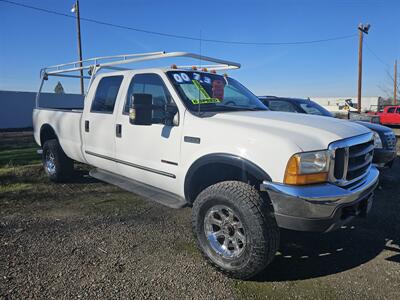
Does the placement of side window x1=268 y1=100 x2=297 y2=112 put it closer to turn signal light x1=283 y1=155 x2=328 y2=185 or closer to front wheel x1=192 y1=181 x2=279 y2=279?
front wheel x1=192 y1=181 x2=279 y2=279

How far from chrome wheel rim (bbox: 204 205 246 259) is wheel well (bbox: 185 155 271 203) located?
407 mm

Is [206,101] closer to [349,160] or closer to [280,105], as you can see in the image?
[349,160]

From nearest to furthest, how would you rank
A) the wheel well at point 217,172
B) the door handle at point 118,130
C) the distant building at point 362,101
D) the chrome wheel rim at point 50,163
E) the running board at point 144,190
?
the wheel well at point 217,172, the running board at point 144,190, the door handle at point 118,130, the chrome wheel rim at point 50,163, the distant building at point 362,101

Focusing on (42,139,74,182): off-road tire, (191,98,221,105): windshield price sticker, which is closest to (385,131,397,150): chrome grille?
(191,98,221,105): windshield price sticker

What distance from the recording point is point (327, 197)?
279 centimetres

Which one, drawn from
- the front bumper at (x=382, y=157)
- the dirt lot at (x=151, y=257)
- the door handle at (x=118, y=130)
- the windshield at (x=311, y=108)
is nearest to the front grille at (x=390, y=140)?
the front bumper at (x=382, y=157)

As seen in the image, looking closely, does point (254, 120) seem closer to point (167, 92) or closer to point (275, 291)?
point (167, 92)

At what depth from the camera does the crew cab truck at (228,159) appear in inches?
113

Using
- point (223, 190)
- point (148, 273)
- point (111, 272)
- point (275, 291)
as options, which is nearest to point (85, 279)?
point (111, 272)

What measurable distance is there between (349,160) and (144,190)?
2.34m

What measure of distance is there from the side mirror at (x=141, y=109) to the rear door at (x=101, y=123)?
45.1 inches

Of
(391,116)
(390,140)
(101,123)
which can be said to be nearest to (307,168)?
(101,123)

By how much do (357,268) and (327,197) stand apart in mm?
1123

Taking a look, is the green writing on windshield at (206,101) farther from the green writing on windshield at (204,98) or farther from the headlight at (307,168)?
the headlight at (307,168)
